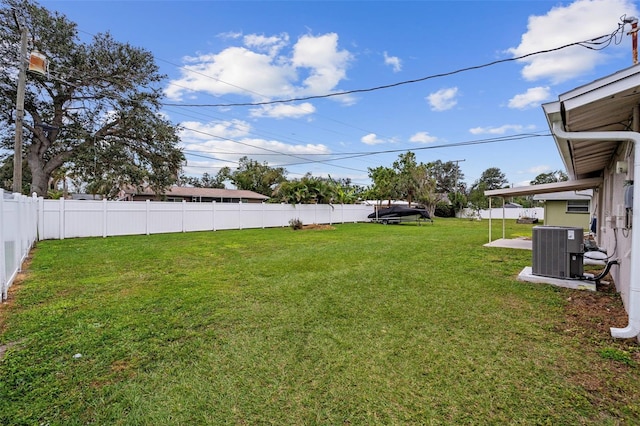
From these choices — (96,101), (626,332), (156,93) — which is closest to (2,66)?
(96,101)

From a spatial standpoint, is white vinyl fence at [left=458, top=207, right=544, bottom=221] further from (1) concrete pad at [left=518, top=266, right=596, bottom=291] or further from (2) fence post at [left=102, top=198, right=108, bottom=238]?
(2) fence post at [left=102, top=198, right=108, bottom=238]

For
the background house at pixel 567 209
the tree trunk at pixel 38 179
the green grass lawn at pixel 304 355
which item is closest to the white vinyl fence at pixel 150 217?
the green grass lawn at pixel 304 355

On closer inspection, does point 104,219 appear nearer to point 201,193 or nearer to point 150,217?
point 150,217

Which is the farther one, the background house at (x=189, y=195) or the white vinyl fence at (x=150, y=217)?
the background house at (x=189, y=195)

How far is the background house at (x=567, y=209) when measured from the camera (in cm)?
1664

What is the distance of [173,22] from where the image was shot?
37.5 feet

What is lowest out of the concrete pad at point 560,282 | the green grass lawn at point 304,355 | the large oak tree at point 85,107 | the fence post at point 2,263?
the green grass lawn at point 304,355

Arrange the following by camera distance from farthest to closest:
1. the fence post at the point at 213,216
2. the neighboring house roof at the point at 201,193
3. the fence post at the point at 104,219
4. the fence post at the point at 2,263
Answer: the neighboring house roof at the point at 201,193 < the fence post at the point at 213,216 < the fence post at the point at 104,219 < the fence post at the point at 2,263

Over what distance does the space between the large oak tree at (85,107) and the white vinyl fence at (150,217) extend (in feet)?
23.0

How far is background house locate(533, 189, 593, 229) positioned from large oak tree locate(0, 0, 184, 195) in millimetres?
22461

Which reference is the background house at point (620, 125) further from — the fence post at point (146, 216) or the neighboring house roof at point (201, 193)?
the neighboring house roof at point (201, 193)

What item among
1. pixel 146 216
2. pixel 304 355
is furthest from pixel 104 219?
pixel 304 355

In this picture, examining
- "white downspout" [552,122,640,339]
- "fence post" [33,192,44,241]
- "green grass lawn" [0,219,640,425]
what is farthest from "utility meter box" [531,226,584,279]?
"fence post" [33,192,44,241]

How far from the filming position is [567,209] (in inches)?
679
